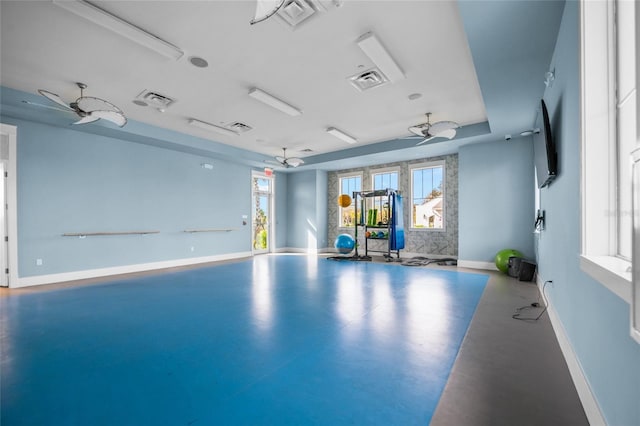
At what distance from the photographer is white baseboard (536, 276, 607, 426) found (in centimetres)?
164

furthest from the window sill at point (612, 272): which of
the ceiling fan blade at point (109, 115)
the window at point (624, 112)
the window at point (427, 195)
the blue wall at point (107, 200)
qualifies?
the blue wall at point (107, 200)

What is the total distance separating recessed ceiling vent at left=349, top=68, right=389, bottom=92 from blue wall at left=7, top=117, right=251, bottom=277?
222 inches

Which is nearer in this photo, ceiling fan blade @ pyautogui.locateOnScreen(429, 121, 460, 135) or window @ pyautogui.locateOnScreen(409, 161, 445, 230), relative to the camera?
ceiling fan blade @ pyautogui.locateOnScreen(429, 121, 460, 135)

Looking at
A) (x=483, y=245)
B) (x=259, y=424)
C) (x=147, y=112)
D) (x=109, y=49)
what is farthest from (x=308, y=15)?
(x=483, y=245)

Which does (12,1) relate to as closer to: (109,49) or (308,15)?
(109,49)

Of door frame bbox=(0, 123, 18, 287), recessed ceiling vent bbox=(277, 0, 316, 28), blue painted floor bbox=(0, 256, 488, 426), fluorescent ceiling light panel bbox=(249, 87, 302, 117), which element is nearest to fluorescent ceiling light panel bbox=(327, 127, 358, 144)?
fluorescent ceiling light panel bbox=(249, 87, 302, 117)

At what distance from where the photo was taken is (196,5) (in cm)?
285

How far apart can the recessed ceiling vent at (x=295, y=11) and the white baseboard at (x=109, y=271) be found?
21.2 ft

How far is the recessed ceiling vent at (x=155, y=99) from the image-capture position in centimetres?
479

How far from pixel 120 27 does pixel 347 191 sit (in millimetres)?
8568

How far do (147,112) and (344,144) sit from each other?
193 inches

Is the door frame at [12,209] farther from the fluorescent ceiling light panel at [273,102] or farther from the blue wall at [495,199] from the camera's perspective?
the blue wall at [495,199]

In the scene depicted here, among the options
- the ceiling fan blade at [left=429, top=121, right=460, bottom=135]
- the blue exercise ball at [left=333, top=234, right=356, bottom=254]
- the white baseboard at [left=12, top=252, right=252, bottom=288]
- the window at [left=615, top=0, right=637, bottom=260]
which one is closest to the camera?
Result: the window at [left=615, top=0, right=637, bottom=260]

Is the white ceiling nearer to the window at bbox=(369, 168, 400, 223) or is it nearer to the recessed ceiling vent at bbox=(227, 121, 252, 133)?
the recessed ceiling vent at bbox=(227, 121, 252, 133)
